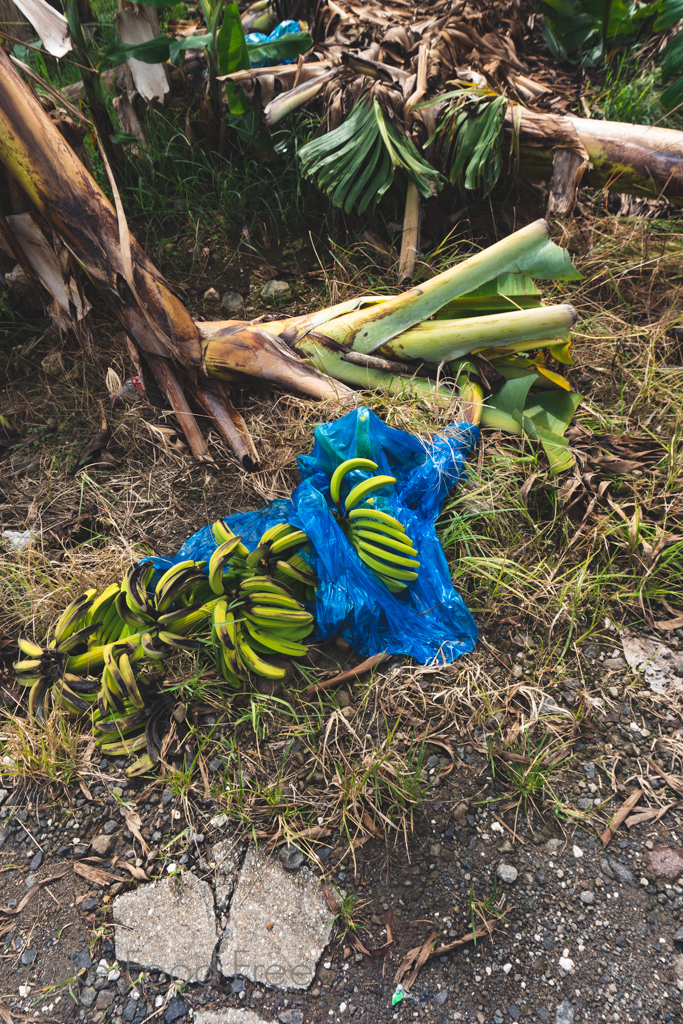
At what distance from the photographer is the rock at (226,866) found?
4.57 feet

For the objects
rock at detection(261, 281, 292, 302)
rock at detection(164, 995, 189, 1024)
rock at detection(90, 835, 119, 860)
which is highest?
Result: rock at detection(261, 281, 292, 302)

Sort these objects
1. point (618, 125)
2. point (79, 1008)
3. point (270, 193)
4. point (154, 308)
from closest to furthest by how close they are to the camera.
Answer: point (79, 1008)
point (154, 308)
point (618, 125)
point (270, 193)

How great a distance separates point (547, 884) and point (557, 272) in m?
1.88

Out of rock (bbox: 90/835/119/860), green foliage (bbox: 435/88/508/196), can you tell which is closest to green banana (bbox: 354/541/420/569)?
rock (bbox: 90/835/119/860)

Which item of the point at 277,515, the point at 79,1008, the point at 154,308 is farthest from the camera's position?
the point at 154,308

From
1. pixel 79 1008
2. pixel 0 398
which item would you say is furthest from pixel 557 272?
pixel 79 1008

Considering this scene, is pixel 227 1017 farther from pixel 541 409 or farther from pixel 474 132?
pixel 474 132

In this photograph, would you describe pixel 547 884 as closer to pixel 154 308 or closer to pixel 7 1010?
pixel 7 1010

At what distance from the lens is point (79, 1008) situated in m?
1.29

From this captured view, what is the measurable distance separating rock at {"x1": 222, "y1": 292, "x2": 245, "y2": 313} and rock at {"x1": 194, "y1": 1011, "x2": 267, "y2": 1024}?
2.40 metres

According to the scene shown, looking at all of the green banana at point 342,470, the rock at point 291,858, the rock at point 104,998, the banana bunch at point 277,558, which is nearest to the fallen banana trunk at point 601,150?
the green banana at point 342,470

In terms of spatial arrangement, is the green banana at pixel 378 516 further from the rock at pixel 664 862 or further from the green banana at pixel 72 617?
the rock at pixel 664 862

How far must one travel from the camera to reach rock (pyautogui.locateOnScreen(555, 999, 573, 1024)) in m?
1.21

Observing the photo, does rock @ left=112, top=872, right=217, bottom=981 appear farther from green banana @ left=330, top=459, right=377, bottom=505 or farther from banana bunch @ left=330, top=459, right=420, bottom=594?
green banana @ left=330, top=459, right=377, bottom=505
